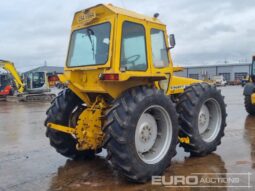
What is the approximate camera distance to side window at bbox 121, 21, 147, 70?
5.36 m

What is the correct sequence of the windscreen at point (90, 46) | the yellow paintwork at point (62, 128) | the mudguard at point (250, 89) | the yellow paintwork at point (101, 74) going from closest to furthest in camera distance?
the yellow paintwork at point (101, 74), the windscreen at point (90, 46), the yellow paintwork at point (62, 128), the mudguard at point (250, 89)

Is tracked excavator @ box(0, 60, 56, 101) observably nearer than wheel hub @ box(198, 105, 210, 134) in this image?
No

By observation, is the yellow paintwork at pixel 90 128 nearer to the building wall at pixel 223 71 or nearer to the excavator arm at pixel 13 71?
the excavator arm at pixel 13 71

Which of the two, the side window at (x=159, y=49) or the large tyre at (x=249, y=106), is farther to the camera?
the large tyre at (x=249, y=106)

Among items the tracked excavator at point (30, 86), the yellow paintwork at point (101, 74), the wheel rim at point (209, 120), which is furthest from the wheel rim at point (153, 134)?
the tracked excavator at point (30, 86)

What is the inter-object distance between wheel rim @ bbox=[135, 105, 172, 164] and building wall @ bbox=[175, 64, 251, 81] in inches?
2557

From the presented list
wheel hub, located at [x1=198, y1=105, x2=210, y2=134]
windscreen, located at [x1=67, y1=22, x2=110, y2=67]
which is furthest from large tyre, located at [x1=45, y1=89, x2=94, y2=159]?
wheel hub, located at [x1=198, y1=105, x2=210, y2=134]

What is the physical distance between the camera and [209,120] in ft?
22.8

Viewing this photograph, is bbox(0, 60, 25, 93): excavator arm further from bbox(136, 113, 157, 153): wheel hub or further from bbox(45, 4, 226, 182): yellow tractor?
bbox(136, 113, 157, 153): wheel hub

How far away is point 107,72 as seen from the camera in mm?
5008

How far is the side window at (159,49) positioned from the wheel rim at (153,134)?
34.5 inches

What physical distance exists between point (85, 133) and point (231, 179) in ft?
7.75

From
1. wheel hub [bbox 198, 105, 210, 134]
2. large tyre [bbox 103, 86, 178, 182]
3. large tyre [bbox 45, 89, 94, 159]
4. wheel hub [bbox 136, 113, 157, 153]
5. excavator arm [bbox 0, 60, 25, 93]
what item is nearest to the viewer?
large tyre [bbox 103, 86, 178, 182]

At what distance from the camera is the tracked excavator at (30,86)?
25625mm
